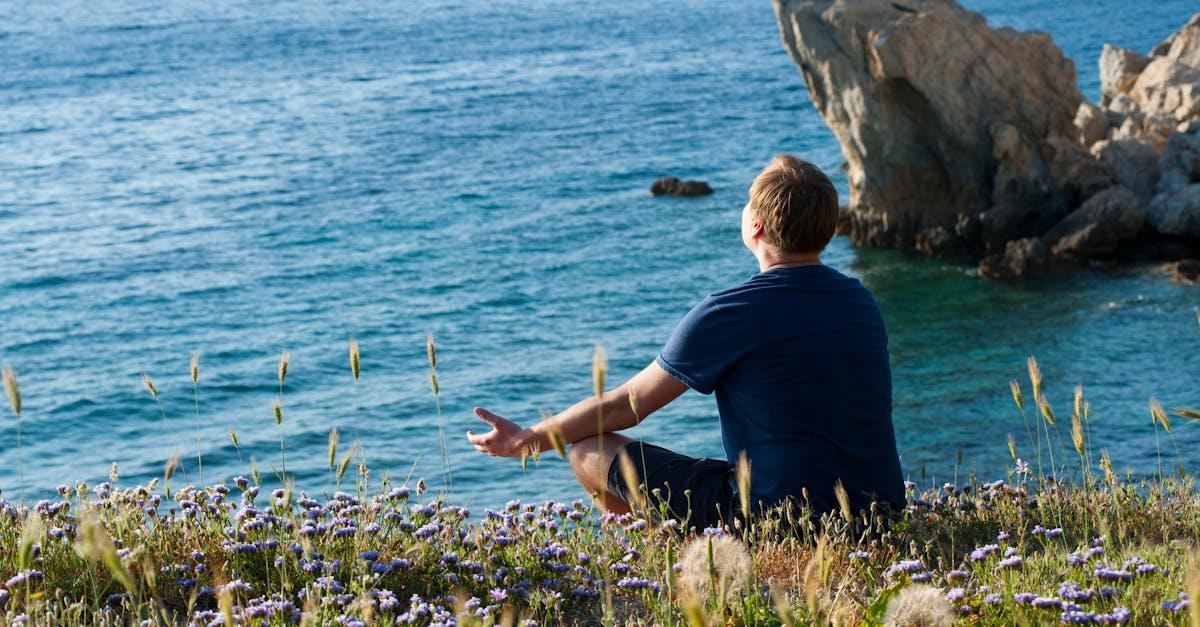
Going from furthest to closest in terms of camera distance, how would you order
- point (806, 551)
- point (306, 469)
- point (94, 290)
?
1. point (94, 290)
2. point (306, 469)
3. point (806, 551)

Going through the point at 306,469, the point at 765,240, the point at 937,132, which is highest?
the point at 765,240

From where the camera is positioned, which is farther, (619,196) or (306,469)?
(619,196)

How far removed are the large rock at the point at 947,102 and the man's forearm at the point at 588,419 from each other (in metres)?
22.7

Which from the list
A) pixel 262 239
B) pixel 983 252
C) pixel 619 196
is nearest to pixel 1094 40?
pixel 619 196

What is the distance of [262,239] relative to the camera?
3575 centimetres

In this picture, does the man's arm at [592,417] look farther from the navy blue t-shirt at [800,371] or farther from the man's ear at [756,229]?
the man's ear at [756,229]

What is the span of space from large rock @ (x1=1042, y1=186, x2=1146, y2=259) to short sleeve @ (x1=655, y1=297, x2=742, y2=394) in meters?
23.7

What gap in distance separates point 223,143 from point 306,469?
3247 cm

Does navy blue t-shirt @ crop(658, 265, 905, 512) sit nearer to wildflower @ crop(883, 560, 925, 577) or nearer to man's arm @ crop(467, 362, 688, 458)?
man's arm @ crop(467, 362, 688, 458)

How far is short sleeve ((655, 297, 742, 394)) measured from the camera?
16.8 feet

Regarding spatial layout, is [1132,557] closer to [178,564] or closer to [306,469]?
[178,564]

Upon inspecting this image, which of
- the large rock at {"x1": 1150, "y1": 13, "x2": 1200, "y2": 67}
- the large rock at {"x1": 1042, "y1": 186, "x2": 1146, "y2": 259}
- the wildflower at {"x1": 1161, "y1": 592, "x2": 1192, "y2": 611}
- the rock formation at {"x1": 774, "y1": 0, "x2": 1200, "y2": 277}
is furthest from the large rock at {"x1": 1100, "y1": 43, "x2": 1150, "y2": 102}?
the wildflower at {"x1": 1161, "y1": 592, "x2": 1192, "y2": 611}

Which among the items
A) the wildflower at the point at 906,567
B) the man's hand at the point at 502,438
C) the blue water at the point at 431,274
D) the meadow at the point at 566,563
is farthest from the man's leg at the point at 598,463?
the blue water at the point at 431,274

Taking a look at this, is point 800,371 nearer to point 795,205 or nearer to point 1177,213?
point 795,205
